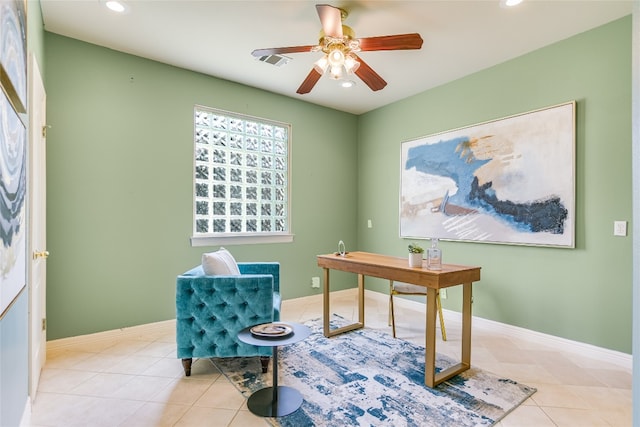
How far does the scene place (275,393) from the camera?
2018mm

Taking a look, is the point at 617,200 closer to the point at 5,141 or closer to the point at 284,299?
the point at 284,299

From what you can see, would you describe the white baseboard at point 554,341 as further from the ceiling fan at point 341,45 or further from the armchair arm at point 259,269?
the ceiling fan at point 341,45

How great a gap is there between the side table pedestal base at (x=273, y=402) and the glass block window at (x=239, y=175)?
198cm

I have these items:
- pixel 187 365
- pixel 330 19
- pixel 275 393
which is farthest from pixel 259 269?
pixel 330 19

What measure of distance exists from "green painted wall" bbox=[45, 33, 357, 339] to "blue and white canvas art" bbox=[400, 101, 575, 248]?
213 centimetres

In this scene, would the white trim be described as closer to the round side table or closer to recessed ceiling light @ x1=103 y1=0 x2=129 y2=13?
the round side table

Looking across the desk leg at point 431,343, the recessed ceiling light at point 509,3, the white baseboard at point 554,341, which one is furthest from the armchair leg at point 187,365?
the recessed ceiling light at point 509,3

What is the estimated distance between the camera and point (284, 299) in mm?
4215

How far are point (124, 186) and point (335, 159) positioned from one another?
8.92 ft

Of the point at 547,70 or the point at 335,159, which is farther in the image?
the point at 335,159

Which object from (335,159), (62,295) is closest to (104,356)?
(62,295)

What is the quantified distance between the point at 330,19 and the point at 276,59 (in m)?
1.24

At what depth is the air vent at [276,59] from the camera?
3.14 meters

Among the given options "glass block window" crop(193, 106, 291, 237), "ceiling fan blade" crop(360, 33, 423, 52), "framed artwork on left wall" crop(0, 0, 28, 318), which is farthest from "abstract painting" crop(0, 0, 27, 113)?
"glass block window" crop(193, 106, 291, 237)
